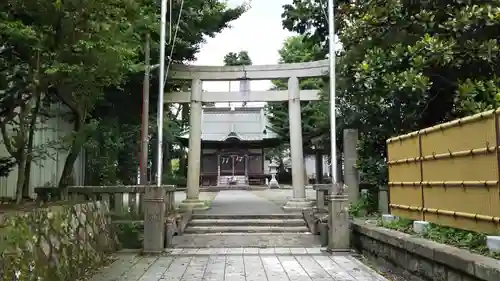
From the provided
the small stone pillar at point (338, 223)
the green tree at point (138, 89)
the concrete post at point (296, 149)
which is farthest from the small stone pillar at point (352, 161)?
the green tree at point (138, 89)

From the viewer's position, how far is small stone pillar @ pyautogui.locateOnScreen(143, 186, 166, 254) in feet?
31.4

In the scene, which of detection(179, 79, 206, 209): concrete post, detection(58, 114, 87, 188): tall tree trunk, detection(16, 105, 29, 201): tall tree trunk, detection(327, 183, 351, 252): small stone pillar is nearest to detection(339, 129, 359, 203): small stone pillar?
detection(327, 183, 351, 252): small stone pillar

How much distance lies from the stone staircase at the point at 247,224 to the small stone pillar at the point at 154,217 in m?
2.00

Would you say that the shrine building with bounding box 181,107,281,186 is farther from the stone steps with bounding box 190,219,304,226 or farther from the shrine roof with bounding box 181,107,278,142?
the stone steps with bounding box 190,219,304,226

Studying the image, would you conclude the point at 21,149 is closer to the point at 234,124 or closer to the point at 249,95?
the point at 249,95

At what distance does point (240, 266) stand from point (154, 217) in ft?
8.08

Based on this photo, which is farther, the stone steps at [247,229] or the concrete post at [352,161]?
the concrete post at [352,161]

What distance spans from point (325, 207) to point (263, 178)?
22013 millimetres

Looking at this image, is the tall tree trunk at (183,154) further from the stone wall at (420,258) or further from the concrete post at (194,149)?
the stone wall at (420,258)

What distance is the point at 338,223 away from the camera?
9531 millimetres

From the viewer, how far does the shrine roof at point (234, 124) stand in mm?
33406

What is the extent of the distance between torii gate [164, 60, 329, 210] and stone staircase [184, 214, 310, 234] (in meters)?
2.13

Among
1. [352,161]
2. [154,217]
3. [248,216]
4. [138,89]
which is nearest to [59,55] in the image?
[154,217]

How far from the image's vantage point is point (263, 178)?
113 feet
